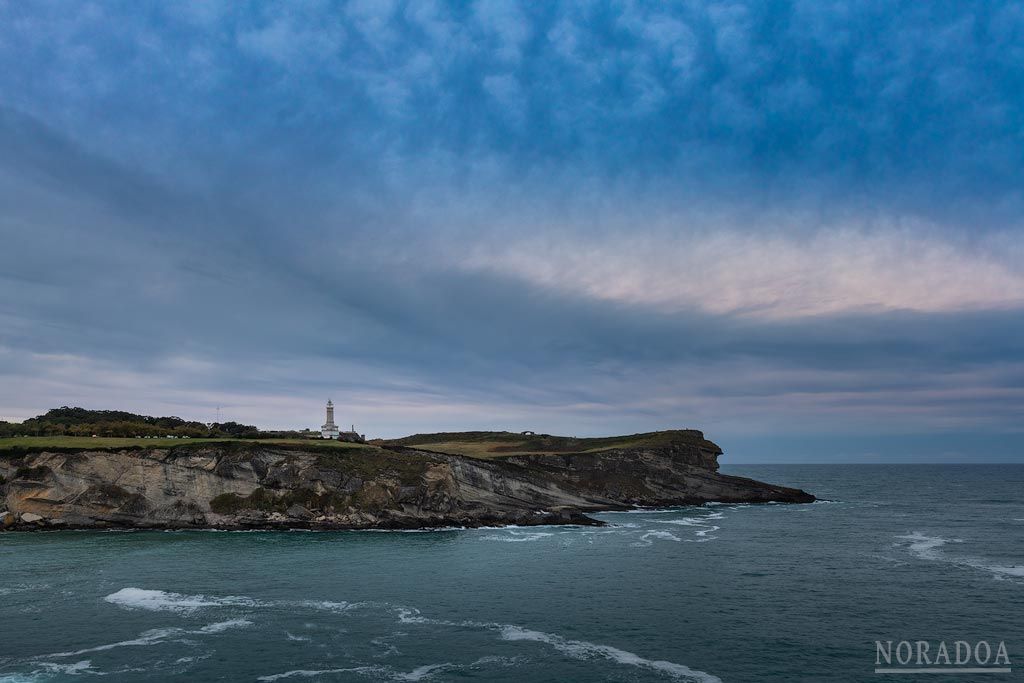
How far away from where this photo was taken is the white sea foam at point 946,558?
55375 mm

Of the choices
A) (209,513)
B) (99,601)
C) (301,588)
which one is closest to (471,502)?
(209,513)

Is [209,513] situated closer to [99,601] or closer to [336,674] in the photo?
[99,601]

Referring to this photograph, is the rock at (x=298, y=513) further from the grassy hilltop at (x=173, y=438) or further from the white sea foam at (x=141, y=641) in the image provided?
the white sea foam at (x=141, y=641)

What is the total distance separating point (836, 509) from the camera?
379 ft

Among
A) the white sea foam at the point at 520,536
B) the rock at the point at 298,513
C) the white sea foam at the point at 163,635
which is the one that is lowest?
the white sea foam at the point at 520,536

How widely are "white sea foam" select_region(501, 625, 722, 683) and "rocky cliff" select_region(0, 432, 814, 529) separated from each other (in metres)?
51.5


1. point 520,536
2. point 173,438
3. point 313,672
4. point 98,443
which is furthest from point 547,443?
point 313,672

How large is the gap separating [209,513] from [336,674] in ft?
208

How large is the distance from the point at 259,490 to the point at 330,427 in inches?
2148

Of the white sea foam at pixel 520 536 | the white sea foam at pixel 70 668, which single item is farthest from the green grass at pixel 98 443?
the white sea foam at pixel 70 668

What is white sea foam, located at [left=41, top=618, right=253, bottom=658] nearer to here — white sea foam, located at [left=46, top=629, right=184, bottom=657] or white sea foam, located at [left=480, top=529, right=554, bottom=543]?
white sea foam, located at [left=46, top=629, right=184, bottom=657]

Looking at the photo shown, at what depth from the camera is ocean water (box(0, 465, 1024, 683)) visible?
105 feet

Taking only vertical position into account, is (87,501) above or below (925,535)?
above

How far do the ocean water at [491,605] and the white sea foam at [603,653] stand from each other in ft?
0.50
